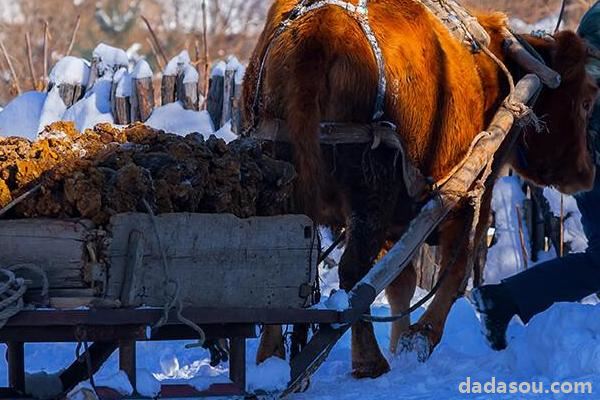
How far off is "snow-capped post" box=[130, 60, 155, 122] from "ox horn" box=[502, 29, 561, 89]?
4.04m

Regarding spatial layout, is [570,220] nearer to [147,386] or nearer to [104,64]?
[104,64]

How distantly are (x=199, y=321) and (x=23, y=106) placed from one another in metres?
6.63

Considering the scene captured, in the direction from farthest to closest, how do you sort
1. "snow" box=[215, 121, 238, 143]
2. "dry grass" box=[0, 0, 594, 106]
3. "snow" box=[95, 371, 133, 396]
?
1. "dry grass" box=[0, 0, 594, 106]
2. "snow" box=[215, 121, 238, 143]
3. "snow" box=[95, 371, 133, 396]

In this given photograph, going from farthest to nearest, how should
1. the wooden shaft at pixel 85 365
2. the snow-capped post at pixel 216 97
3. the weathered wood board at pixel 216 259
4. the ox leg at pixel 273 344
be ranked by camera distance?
the snow-capped post at pixel 216 97 < the ox leg at pixel 273 344 < the wooden shaft at pixel 85 365 < the weathered wood board at pixel 216 259

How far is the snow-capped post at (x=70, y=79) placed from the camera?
9.92 meters

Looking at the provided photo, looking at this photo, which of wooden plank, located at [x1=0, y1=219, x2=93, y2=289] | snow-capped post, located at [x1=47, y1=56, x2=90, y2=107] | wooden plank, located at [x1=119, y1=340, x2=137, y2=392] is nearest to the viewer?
wooden plank, located at [x1=0, y1=219, x2=93, y2=289]

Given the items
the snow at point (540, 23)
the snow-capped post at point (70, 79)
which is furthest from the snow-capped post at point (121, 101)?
the snow at point (540, 23)

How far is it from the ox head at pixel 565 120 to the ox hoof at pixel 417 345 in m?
1.52

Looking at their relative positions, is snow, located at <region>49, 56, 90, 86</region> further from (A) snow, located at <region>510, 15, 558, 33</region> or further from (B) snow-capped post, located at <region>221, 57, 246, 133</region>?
(A) snow, located at <region>510, 15, 558, 33</region>

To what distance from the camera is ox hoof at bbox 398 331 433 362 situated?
575 cm

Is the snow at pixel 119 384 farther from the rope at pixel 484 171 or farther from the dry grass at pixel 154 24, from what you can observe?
the dry grass at pixel 154 24

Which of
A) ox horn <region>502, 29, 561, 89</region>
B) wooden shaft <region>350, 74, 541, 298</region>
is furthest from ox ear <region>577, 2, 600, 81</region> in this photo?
wooden shaft <region>350, 74, 541, 298</region>

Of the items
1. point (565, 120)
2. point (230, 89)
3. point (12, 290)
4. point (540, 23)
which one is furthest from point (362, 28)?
point (540, 23)

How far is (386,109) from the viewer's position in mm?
5203
